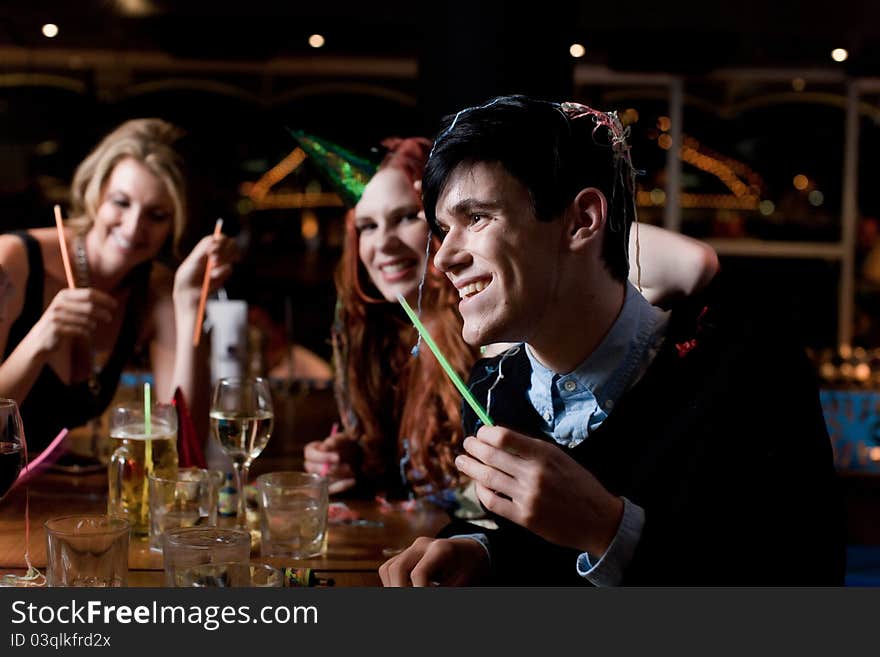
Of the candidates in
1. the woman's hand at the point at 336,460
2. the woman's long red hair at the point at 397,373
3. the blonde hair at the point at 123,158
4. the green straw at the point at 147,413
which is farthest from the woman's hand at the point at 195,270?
the green straw at the point at 147,413

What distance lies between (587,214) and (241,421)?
0.70 metres

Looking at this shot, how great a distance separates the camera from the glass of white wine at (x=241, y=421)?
5.75ft

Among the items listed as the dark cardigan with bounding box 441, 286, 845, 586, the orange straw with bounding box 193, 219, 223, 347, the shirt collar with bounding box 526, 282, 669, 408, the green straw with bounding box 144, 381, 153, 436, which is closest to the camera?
the dark cardigan with bounding box 441, 286, 845, 586

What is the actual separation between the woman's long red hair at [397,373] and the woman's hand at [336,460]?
0.12 feet

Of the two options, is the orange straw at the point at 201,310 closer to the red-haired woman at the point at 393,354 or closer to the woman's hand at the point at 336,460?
the red-haired woman at the point at 393,354

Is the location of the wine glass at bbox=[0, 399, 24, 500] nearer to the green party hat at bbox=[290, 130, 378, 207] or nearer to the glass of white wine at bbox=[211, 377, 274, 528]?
the glass of white wine at bbox=[211, 377, 274, 528]

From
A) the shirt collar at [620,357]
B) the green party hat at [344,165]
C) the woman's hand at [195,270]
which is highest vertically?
the green party hat at [344,165]

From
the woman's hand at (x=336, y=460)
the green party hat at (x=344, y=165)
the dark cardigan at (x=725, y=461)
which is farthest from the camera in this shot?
the green party hat at (x=344, y=165)

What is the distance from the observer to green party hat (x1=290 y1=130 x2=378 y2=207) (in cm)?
210

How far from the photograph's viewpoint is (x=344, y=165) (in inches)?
83.0

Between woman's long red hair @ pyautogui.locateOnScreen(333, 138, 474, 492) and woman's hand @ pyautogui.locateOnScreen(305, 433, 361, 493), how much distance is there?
35 millimetres

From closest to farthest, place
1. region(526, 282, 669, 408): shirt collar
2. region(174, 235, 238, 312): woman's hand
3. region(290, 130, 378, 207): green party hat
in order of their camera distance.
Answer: region(526, 282, 669, 408): shirt collar < region(290, 130, 378, 207): green party hat < region(174, 235, 238, 312): woman's hand

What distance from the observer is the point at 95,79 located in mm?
5996

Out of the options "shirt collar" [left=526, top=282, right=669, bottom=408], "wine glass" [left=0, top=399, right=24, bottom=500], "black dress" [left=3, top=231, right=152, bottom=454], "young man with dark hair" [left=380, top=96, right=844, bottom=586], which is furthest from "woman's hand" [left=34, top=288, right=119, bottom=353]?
"shirt collar" [left=526, top=282, right=669, bottom=408]
